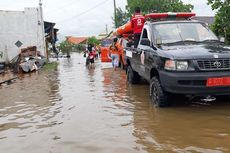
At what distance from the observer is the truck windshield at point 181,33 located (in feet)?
24.0

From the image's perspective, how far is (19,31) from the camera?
23.0 meters

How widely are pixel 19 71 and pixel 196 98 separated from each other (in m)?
12.9

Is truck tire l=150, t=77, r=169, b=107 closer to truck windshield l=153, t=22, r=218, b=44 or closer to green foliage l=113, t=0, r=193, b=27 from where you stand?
truck windshield l=153, t=22, r=218, b=44

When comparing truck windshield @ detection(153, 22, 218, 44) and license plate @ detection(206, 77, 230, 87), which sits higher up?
truck windshield @ detection(153, 22, 218, 44)

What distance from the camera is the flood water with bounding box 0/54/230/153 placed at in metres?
4.65

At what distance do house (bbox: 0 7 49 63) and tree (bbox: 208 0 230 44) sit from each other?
14984mm

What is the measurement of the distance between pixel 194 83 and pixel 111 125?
1643 millimetres

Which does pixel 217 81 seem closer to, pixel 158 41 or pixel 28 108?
pixel 158 41

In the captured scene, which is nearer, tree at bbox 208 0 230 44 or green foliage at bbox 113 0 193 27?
tree at bbox 208 0 230 44

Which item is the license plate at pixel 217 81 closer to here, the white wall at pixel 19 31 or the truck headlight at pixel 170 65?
the truck headlight at pixel 170 65

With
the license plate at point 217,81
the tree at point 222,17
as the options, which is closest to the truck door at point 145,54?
the license plate at point 217,81

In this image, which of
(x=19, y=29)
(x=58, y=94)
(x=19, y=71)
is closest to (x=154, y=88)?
(x=58, y=94)

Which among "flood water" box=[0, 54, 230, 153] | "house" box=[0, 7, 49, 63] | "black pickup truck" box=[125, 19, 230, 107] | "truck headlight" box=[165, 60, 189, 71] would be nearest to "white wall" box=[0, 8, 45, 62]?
"house" box=[0, 7, 49, 63]

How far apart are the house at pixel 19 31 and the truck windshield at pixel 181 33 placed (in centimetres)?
1646
